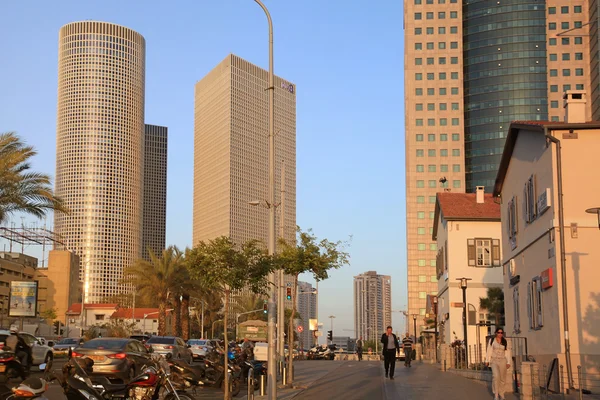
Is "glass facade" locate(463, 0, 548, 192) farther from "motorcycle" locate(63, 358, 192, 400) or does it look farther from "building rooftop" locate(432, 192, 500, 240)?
"motorcycle" locate(63, 358, 192, 400)

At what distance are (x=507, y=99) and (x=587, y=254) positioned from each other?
351 feet

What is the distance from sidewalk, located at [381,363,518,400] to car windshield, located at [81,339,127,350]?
7901 mm

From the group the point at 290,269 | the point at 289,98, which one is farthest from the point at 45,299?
the point at 290,269

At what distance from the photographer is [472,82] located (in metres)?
126

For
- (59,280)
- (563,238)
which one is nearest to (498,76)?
(59,280)

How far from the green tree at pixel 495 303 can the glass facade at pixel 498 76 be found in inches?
3266

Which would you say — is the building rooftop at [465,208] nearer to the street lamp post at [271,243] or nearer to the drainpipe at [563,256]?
the drainpipe at [563,256]

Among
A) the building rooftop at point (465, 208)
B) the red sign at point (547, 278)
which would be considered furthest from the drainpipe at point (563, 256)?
the building rooftop at point (465, 208)

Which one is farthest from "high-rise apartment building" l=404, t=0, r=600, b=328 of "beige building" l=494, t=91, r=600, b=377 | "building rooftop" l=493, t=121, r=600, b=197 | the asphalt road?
"beige building" l=494, t=91, r=600, b=377

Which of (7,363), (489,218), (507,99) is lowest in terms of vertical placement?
(7,363)

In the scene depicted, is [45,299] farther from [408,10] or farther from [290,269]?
[290,269]

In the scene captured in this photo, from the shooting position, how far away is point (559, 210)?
2133 centimetres

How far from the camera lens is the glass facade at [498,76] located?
403 feet

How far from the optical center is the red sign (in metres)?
21.6
